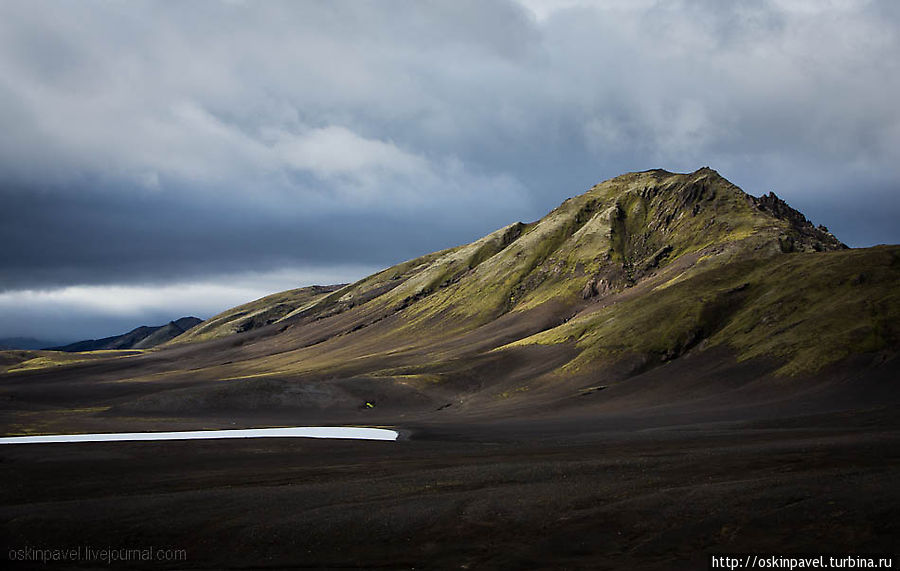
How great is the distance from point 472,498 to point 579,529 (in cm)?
737

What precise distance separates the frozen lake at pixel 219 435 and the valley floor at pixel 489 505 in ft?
63.1

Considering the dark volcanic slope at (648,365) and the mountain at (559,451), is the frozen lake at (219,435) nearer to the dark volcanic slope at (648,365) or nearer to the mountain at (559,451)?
the mountain at (559,451)

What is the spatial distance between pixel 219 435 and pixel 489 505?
181 feet

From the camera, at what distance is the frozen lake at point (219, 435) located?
248 ft

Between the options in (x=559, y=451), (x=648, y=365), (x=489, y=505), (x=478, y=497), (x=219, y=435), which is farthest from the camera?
(x=648, y=365)

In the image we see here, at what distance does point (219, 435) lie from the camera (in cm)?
7956

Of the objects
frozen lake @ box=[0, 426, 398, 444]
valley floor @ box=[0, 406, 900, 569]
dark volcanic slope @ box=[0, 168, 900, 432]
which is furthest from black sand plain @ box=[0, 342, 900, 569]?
dark volcanic slope @ box=[0, 168, 900, 432]

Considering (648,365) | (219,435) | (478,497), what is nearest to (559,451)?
(478,497)

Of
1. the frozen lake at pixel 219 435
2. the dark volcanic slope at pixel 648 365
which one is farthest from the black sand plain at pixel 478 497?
the dark volcanic slope at pixel 648 365

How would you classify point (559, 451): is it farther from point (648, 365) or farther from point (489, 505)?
point (648, 365)

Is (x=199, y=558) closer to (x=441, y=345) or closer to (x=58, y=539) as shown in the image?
(x=58, y=539)

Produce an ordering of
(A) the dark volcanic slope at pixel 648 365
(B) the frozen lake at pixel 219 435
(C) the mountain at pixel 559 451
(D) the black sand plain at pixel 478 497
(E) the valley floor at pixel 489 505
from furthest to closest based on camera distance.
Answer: (A) the dark volcanic slope at pixel 648 365
(B) the frozen lake at pixel 219 435
(C) the mountain at pixel 559 451
(D) the black sand plain at pixel 478 497
(E) the valley floor at pixel 489 505

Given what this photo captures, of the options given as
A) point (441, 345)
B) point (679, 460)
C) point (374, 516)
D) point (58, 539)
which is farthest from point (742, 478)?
point (441, 345)

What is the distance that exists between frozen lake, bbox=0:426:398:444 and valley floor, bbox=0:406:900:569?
1924 centimetres
